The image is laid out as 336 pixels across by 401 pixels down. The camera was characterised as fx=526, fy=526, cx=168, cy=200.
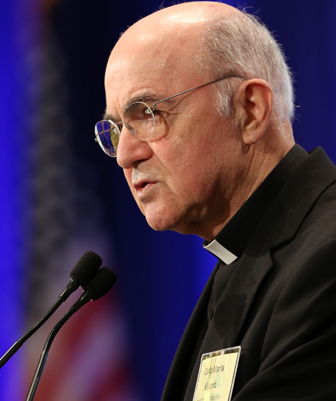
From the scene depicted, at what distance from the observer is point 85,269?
56.5 inches

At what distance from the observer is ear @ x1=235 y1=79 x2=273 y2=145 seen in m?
1.49

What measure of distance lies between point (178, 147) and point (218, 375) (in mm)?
612

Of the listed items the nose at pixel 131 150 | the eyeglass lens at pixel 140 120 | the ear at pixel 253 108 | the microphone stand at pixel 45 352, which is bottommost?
the microphone stand at pixel 45 352

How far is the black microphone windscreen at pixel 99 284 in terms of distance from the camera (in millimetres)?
1438

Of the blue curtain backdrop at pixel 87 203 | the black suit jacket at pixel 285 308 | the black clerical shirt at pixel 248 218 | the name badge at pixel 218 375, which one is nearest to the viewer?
the black suit jacket at pixel 285 308

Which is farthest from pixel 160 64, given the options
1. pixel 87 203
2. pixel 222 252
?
pixel 87 203

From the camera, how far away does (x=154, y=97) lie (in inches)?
57.7

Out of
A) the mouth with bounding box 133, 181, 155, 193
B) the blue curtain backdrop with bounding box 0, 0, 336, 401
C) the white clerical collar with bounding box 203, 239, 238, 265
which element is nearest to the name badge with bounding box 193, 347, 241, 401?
the white clerical collar with bounding box 203, 239, 238, 265

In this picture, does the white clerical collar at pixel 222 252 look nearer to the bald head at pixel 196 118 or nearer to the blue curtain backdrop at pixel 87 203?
the bald head at pixel 196 118

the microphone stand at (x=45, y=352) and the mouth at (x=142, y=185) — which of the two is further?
the mouth at (x=142, y=185)

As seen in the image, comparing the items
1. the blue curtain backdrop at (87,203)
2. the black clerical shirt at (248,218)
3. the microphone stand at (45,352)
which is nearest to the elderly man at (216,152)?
the black clerical shirt at (248,218)

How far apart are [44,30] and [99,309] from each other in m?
1.45

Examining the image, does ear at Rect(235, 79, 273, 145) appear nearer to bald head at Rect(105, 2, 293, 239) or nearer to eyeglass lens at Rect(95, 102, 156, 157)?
bald head at Rect(105, 2, 293, 239)

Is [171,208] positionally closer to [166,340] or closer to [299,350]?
[299,350]
